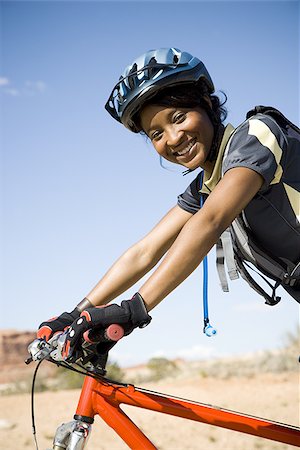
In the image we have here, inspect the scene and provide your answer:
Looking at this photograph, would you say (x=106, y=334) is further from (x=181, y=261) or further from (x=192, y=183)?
(x=192, y=183)

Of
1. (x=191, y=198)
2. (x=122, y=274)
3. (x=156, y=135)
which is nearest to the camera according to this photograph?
(x=156, y=135)

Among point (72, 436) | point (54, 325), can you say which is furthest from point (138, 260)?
point (72, 436)

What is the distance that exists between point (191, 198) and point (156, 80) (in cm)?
70

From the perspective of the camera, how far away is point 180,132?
3.37m

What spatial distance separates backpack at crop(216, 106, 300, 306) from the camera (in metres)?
3.24

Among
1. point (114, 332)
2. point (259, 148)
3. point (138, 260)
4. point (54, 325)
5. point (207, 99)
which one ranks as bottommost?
point (114, 332)

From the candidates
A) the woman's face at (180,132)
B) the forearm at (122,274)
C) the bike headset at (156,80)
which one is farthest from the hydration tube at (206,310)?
the woman's face at (180,132)

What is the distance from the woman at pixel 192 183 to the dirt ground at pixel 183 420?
17.2ft

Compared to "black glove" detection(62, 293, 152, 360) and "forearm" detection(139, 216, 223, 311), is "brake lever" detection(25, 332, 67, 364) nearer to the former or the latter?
"black glove" detection(62, 293, 152, 360)

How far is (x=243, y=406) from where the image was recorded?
33.9ft

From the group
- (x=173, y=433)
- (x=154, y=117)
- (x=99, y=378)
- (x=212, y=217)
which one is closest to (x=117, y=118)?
(x=154, y=117)

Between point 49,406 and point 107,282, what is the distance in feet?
24.3

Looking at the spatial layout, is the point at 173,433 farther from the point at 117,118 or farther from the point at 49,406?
the point at 117,118

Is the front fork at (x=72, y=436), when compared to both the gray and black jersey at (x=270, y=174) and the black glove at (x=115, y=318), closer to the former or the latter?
the black glove at (x=115, y=318)
